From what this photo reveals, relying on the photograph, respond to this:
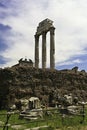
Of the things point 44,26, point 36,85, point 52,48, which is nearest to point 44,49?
point 52,48

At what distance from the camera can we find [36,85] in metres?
28.7

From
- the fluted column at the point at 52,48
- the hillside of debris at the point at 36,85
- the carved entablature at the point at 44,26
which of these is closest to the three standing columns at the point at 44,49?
the fluted column at the point at 52,48

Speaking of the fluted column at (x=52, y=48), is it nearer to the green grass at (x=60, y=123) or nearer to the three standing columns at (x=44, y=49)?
the three standing columns at (x=44, y=49)

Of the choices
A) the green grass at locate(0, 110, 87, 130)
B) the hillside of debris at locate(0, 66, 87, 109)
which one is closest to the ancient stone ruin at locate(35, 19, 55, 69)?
the hillside of debris at locate(0, 66, 87, 109)

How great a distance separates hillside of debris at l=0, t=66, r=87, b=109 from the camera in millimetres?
27359

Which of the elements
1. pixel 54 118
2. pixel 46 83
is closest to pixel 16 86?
pixel 46 83

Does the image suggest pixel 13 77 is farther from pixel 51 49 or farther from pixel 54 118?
pixel 51 49

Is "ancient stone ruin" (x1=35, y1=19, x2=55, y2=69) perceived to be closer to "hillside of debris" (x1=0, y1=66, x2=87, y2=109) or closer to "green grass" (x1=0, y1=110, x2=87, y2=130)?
"hillside of debris" (x1=0, y1=66, x2=87, y2=109)

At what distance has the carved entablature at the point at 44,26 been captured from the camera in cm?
4497

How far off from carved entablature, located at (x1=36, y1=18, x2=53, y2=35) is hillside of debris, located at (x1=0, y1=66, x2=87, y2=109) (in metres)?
14.6

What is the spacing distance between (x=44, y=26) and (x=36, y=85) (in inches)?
735

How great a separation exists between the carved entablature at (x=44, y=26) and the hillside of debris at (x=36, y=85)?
14616 mm

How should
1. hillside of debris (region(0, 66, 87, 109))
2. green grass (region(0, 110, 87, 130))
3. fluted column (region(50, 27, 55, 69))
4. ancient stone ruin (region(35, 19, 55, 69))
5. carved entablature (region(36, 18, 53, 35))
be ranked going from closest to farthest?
1. green grass (region(0, 110, 87, 130))
2. hillside of debris (region(0, 66, 87, 109))
3. fluted column (region(50, 27, 55, 69))
4. ancient stone ruin (region(35, 19, 55, 69))
5. carved entablature (region(36, 18, 53, 35))

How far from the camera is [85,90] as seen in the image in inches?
1271
